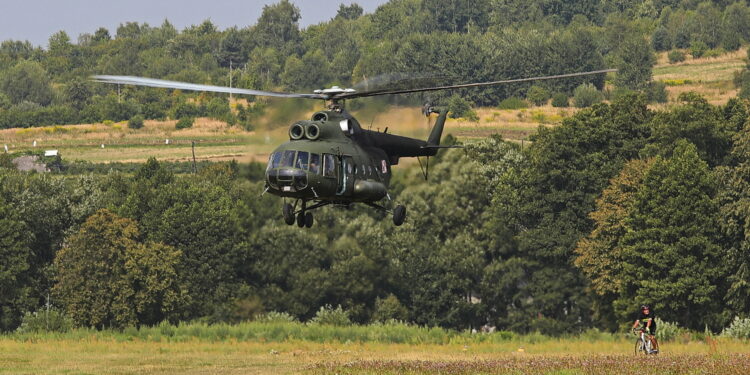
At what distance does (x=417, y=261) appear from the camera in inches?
→ 5059

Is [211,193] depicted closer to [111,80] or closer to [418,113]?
[418,113]

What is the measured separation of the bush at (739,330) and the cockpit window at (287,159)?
51.3m

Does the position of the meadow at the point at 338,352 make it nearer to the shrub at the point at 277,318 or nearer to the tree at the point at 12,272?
the shrub at the point at 277,318

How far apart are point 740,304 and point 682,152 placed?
46.3 ft

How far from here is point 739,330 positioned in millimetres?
96438

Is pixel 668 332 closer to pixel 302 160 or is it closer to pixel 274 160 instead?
pixel 302 160

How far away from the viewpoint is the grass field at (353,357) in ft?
158

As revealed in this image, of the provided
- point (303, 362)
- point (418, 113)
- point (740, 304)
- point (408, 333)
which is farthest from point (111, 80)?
point (740, 304)

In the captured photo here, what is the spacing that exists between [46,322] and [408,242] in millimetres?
32408

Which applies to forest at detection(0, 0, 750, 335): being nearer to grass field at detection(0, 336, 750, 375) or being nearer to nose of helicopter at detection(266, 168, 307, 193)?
grass field at detection(0, 336, 750, 375)

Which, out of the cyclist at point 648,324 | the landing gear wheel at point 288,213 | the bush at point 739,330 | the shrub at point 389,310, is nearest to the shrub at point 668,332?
the bush at point 739,330

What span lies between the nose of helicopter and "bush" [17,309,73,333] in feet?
241

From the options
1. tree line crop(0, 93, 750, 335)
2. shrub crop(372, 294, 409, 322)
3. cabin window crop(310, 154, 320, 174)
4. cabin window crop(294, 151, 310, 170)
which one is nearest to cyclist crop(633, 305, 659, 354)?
cabin window crop(310, 154, 320, 174)

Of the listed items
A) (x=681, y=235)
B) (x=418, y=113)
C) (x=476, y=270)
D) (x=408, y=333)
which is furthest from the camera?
(x=476, y=270)
